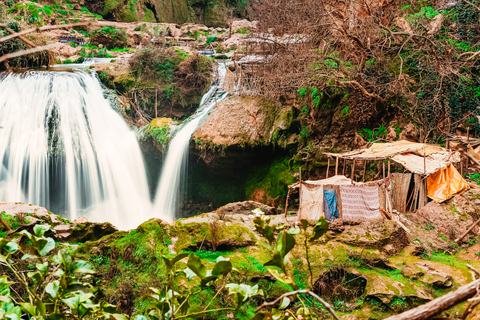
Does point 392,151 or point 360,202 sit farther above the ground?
point 392,151

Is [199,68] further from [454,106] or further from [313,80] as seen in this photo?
[454,106]

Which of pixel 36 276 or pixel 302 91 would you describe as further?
pixel 302 91

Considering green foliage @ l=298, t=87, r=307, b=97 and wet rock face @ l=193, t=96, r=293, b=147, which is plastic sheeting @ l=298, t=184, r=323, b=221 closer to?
wet rock face @ l=193, t=96, r=293, b=147

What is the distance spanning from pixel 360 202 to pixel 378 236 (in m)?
1.74

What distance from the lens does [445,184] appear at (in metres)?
8.91

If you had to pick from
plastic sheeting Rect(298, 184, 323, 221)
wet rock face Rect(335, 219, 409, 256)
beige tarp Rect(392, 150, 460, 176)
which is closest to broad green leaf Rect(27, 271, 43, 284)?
wet rock face Rect(335, 219, 409, 256)

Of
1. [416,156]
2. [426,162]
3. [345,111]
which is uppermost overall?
[345,111]

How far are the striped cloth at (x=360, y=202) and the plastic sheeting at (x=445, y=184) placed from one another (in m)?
1.88

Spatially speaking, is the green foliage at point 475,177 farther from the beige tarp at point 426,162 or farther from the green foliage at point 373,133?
the green foliage at point 373,133

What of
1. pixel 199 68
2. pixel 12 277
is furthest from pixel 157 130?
pixel 12 277

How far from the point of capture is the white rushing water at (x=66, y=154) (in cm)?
1166

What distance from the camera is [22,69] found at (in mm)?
14828

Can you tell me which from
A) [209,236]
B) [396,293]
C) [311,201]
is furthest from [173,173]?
[396,293]

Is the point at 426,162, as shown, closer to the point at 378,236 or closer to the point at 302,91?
the point at 378,236
